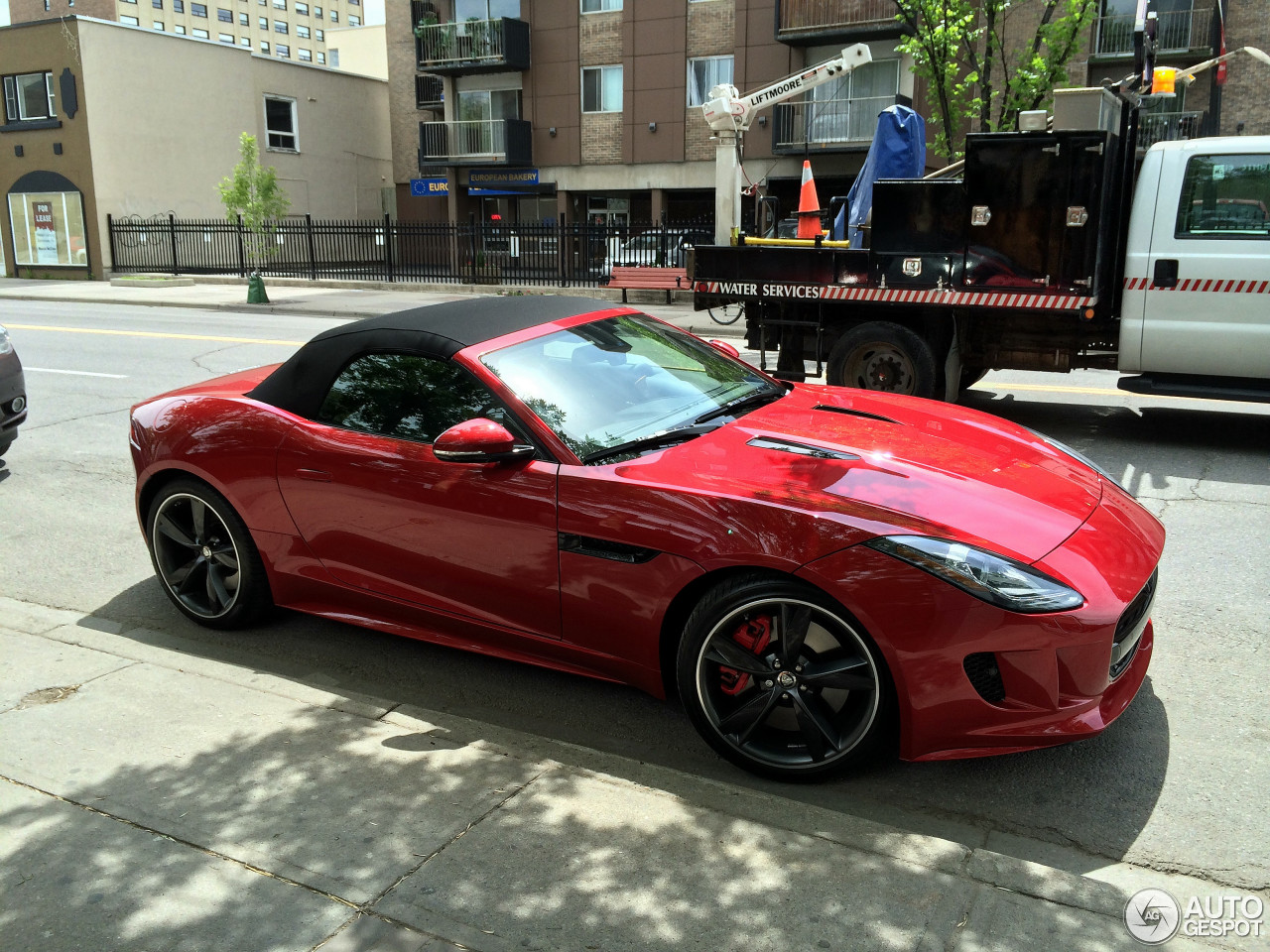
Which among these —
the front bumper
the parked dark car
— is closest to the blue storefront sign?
the parked dark car

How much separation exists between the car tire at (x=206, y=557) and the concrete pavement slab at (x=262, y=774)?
64 centimetres

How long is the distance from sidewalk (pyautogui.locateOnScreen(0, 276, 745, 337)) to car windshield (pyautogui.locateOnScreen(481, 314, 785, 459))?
12961mm

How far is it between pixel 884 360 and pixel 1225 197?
2.87m

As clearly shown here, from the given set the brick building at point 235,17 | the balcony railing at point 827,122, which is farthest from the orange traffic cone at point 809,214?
the brick building at point 235,17

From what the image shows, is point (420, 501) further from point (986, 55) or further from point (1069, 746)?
point (986, 55)

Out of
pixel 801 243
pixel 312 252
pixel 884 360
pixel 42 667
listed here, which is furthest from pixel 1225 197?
pixel 312 252

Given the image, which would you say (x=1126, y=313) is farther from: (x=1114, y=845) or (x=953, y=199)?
(x=1114, y=845)

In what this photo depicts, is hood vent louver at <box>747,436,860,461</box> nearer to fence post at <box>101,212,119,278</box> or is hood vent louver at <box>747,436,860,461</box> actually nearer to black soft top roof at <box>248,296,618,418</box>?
black soft top roof at <box>248,296,618,418</box>

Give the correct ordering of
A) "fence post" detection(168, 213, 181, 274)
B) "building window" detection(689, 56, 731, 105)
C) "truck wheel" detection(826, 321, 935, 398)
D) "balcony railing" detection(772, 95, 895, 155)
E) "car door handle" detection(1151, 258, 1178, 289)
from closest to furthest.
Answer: "car door handle" detection(1151, 258, 1178, 289), "truck wheel" detection(826, 321, 935, 398), "balcony railing" detection(772, 95, 895, 155), "building window" detection(689, 56, 731, 105), "fence post" detection(168, 213, 181, 274)

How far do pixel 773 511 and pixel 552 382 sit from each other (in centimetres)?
120

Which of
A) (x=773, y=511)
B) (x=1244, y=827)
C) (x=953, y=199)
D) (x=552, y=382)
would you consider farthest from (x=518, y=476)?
(x=953, y=199)

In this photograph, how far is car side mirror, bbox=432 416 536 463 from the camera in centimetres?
382

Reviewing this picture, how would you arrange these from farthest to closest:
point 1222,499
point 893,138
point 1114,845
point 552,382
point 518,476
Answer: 1. point 893,138
2. point 1222,499
3. point 552,382
4. point 518,476
5. point 1114,845

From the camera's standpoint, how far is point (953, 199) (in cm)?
876
